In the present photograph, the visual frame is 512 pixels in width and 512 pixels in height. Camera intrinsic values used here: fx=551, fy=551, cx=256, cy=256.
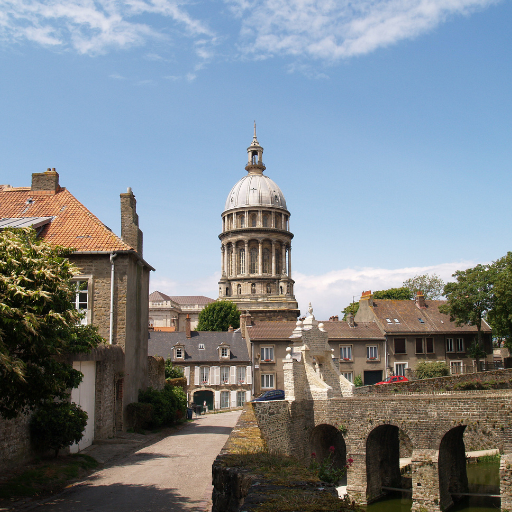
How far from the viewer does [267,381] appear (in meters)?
45.3

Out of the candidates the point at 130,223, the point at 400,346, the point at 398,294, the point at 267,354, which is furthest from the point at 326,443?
the point at 398,294

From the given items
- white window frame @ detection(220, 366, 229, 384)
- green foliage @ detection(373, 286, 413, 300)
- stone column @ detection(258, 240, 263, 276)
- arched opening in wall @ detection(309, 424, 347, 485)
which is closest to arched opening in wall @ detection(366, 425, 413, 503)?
arched opening in wall @ detection(309, 424, 347, 485)

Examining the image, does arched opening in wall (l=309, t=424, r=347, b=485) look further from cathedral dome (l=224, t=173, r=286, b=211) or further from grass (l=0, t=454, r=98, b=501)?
cathedral dome (l=224, t=173, r=286, b=211)

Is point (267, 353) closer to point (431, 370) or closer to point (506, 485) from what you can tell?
point (431, 370)

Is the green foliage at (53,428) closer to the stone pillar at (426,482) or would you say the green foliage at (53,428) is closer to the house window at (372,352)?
the stone pillar at (426,482)

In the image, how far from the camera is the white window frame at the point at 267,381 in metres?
45.3

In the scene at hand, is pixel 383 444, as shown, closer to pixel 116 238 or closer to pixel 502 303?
pixel 116 238

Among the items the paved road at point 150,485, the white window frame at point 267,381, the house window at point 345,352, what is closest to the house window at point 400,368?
the house window at point 345,352

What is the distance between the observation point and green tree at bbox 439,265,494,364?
4384 cm

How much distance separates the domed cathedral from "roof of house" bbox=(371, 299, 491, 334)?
2569cm

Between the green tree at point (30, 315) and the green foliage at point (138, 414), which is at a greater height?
the green tree at point (30, 315)

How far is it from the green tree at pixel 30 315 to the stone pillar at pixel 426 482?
52.0ft

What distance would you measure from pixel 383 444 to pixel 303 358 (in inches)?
217

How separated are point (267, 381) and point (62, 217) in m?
27.8
